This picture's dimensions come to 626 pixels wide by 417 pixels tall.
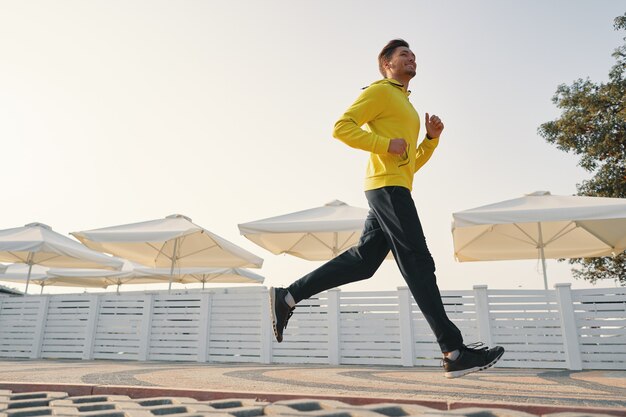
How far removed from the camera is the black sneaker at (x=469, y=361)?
236 centimetres

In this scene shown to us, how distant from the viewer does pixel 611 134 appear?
45.6ft

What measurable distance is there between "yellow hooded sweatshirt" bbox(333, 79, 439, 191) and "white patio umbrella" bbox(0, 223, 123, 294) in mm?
10171

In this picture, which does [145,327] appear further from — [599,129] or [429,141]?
[599,129]

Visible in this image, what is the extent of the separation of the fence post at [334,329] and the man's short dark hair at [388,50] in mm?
4905

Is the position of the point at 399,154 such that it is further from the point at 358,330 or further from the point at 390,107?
the point at 358,330

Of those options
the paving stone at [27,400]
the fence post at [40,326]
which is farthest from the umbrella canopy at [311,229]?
the paving stone at [27,400]

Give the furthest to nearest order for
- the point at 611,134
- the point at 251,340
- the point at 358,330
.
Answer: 1. the point at 611,134
2. the point at 251,340
3. the point at 358,330

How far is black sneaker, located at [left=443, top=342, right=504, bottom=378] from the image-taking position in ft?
7.75

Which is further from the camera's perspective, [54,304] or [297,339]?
[54,304]

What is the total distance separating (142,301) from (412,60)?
24.6ft

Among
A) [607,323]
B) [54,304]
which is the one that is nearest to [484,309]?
[607,323]

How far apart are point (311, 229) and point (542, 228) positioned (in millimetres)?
4769

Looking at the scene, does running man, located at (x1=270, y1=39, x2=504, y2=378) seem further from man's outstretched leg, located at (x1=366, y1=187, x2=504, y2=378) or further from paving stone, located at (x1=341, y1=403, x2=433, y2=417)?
paving stone, located at (x1=341, y1=403, x2=433, y2=417)

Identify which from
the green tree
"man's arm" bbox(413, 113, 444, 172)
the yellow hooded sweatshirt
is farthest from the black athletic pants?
the green tree
